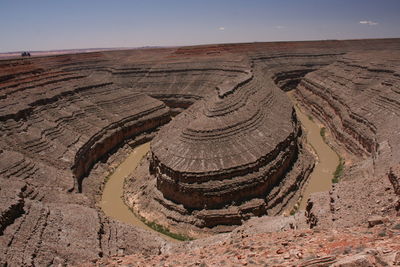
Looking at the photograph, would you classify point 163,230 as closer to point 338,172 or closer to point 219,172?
point 219,172

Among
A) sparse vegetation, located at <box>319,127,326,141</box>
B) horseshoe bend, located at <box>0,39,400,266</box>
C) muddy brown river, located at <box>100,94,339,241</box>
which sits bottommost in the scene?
muddy brown river, located at <box>100,94,339,241</box>

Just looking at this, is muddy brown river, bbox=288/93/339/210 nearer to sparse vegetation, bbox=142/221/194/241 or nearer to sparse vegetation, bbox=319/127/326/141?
sparse vegetation, bbox=319/127/326/141

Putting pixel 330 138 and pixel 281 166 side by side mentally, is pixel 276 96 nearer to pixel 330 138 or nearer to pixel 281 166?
pixel 330 138

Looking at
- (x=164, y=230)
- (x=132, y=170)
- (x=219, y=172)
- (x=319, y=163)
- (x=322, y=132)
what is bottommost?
(x=164, y=230)

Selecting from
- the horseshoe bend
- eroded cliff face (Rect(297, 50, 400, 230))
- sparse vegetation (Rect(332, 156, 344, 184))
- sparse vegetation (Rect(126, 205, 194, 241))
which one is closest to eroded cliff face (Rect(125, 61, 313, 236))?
the horseshoe bend

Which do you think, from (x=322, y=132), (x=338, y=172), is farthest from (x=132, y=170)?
(x=322, y=132)

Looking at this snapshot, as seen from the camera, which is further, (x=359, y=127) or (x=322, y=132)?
(x=322, y=132)

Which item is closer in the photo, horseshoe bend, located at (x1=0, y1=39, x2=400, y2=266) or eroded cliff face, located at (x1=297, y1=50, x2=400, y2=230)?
horseshoe bend, located at (x1=0, y1=39, x2=400, y2=266)
